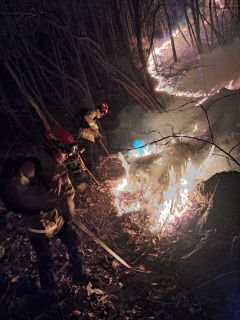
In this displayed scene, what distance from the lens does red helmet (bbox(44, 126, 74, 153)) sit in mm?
3853

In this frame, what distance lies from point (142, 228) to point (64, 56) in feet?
27.8

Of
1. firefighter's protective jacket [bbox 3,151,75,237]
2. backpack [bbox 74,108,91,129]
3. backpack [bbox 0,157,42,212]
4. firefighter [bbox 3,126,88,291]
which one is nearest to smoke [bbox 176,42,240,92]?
backpack [bbox 74,108,91,129]

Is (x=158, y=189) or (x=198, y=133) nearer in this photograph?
(x=158, y=189)

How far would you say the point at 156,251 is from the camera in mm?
4492

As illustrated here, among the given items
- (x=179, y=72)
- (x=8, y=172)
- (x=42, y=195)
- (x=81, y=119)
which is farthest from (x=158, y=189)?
(x=179, y=72)

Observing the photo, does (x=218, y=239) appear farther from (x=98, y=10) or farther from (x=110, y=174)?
(x=98, y=10)

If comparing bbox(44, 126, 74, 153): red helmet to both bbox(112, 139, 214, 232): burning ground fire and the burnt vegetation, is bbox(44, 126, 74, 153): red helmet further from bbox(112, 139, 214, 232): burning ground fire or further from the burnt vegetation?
bbox(112, 139, 214, 232): burning ground fire

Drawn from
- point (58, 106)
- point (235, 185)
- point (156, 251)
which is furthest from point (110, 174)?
point (58, 106)

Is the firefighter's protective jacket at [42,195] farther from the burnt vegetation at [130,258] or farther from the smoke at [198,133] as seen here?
the smoke at [198,133]

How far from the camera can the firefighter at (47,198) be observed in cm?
343

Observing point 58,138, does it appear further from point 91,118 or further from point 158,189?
point 158,189

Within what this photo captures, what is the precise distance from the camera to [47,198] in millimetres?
3764

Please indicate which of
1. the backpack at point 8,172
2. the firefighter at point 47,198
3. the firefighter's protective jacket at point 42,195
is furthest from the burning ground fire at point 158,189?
the backpack at point 8,172

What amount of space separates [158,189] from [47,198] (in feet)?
8.52
